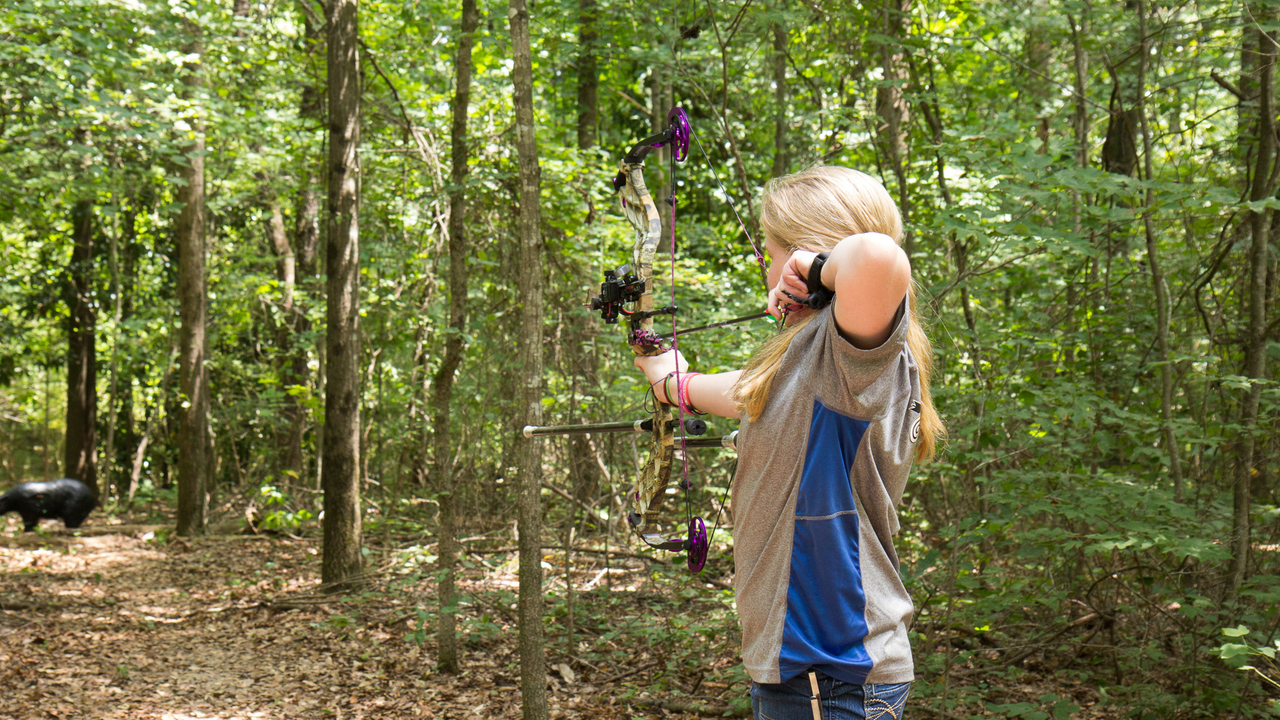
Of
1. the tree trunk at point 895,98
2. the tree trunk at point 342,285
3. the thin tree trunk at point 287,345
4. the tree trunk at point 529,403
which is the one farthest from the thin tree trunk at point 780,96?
the thin tree trunk at point 287,345

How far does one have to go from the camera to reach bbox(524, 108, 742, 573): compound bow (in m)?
1.77

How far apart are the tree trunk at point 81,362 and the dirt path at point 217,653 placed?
4.11 m

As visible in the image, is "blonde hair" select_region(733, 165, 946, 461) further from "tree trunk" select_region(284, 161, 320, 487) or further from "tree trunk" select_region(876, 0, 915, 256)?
"tree trunk" select_region(284, 161, 320, 487)

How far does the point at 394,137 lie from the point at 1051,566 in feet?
20.8

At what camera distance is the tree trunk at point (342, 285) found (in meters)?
6.28

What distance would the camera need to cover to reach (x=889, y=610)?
1.26 m

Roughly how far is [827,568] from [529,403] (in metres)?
2.33

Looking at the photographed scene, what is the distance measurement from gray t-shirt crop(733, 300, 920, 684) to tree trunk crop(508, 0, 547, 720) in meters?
2.21

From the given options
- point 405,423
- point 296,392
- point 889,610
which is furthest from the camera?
point 405,423

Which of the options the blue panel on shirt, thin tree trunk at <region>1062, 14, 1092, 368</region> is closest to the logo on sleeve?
the blue panel on shirt

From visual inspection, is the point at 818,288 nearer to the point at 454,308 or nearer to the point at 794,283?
the point at 794,283

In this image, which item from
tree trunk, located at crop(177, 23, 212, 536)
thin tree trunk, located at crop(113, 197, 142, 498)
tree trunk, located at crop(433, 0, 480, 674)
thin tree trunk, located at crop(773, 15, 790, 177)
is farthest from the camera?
thin tree trunk, located at crop(113, 197, 142, 498)

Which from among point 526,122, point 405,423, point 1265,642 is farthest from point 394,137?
point 1265,642

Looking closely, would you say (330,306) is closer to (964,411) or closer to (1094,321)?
(964,411)
